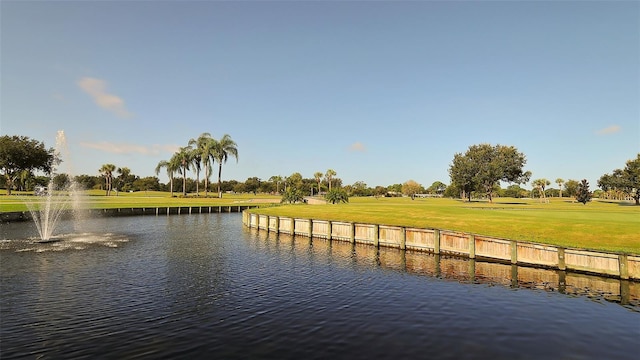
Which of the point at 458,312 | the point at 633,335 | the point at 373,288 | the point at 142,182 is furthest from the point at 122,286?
the point at 142,182

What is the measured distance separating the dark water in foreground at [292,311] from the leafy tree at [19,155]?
84.6 meters

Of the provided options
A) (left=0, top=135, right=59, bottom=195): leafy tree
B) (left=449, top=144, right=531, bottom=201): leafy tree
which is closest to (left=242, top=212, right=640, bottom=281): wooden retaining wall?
(left=449, top=144, right=531, bottom=201): leafy tree

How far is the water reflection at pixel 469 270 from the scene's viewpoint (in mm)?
19172

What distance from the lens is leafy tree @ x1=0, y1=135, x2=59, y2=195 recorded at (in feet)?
293

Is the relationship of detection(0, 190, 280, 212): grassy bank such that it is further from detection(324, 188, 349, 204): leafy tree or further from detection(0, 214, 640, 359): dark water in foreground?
detection(0, 214, 640, 359): dark water in foreground

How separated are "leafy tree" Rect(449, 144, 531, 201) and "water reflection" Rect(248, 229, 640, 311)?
261ft

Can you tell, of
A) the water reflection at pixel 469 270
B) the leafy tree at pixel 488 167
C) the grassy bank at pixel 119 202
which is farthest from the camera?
the leafy tree at pixel 488 167

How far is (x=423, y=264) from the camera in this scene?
26.1m

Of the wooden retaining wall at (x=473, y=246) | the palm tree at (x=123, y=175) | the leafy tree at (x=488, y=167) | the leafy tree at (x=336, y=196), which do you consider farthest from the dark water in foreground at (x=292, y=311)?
the palm tree at (x=123, y=175)

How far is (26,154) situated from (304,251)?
100092 millimetres

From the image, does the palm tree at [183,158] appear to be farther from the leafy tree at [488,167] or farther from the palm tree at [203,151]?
the leafy tree at [488,167]

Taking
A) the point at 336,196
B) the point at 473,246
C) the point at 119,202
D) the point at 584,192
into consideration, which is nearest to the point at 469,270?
the point at 473,246

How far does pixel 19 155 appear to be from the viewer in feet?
300

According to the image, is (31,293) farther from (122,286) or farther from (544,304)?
(544,304)
